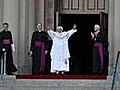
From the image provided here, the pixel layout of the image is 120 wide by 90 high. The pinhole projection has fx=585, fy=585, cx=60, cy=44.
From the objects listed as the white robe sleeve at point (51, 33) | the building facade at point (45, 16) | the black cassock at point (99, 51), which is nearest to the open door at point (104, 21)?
the building facade at point (45, 16)

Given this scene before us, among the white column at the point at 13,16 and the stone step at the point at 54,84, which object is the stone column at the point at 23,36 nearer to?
the white column at the point at 13,16

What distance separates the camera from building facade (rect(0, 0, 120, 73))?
67.8 feet

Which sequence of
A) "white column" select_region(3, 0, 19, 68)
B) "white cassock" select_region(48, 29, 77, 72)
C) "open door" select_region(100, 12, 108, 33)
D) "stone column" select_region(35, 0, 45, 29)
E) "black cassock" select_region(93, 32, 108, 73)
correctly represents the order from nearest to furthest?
"black cassock" select_region(93, 32, 108, 73) → "white cassock" select_region(48, 29, 77, 72) → "white column" select_region(3, 0, 19, 68) → "open door" select_region(100, 12, 108, 33) → "stone column" select_region(35, 0, 45, 29)

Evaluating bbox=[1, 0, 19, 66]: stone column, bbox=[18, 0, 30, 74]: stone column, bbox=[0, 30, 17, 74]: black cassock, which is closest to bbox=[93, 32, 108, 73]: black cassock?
bbox=[0, 30, 17, 74]: black cassock

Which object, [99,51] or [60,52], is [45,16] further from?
[99,51]

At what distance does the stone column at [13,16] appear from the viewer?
2112cm

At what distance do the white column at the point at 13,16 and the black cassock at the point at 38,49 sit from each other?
3.15ft

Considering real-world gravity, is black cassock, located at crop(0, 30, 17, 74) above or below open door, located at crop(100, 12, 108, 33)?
below

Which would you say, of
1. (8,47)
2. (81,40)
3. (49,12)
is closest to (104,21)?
(81,40)

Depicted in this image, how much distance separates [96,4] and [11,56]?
5.28 metres

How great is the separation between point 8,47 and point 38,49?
1.10m

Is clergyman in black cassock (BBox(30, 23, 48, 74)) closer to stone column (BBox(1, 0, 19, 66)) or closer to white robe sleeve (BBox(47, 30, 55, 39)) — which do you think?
white robe sleeve (BBox(47, 30, 55, 39))

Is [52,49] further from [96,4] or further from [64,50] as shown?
[96,4]

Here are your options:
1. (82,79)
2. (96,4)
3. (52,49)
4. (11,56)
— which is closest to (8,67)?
(11,56)
